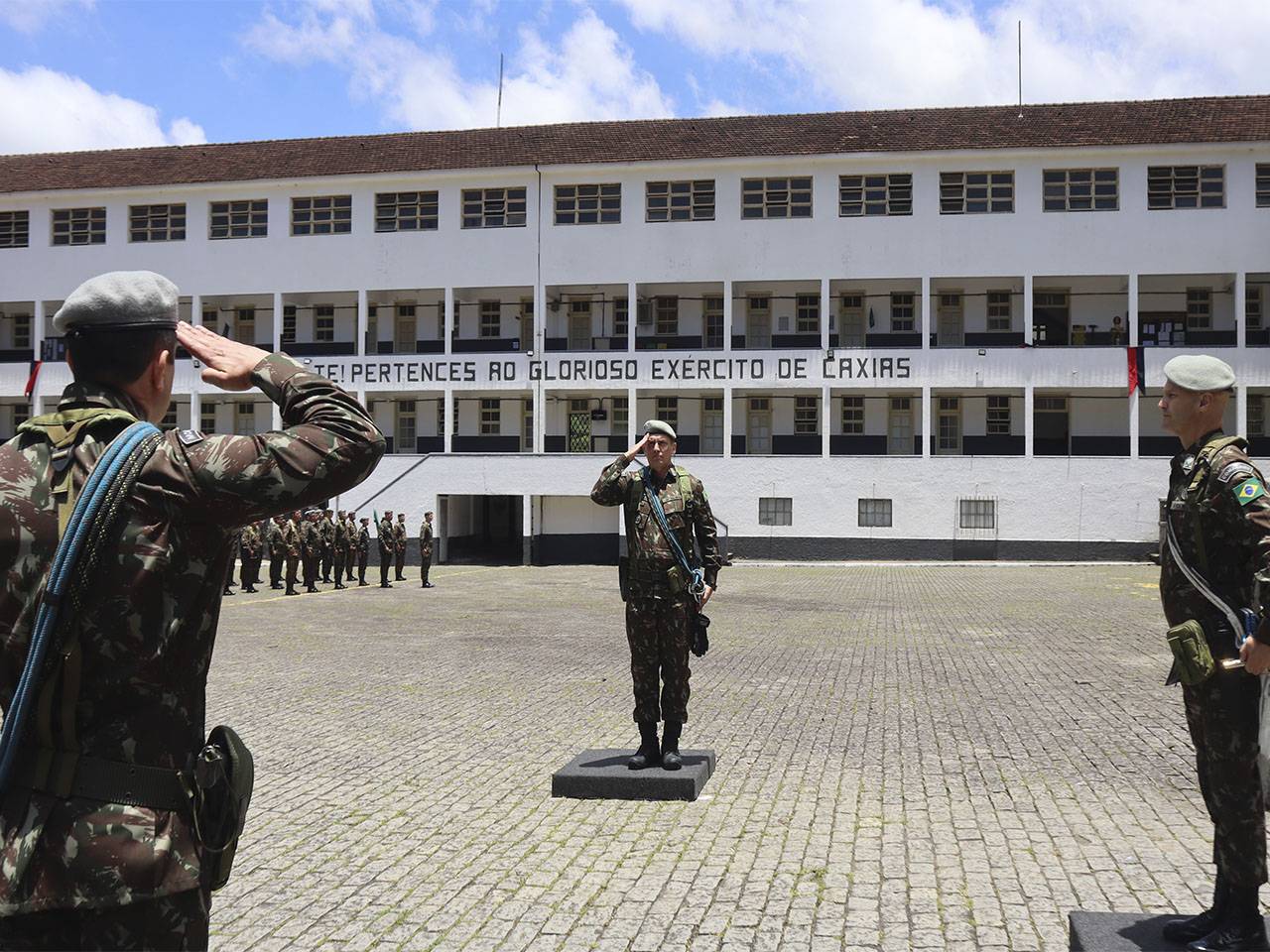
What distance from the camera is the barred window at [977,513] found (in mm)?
39938

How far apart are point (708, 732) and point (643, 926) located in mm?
4282

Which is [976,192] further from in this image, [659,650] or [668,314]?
[659,650]

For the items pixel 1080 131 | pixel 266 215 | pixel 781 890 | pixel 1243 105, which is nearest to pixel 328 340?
pixel 266 215

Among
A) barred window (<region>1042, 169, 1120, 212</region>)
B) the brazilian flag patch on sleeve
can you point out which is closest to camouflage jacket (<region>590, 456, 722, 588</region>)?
the brazilian flag patch on sleeve

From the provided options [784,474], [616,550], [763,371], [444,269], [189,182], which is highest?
A: [189,182]

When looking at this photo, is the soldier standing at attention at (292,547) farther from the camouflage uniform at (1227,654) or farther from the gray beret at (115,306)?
the gray beret at (115,306)

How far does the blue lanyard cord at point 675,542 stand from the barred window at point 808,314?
3738cm

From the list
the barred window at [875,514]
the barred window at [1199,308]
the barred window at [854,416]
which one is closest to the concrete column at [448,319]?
the barred window at [854,416]

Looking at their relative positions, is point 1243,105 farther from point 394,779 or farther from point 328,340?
point 394,779

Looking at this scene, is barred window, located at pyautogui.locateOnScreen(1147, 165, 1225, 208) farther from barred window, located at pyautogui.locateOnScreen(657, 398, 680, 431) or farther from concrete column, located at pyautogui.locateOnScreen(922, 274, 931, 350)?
barred window, located at pyautogui.locateOnScreen(657, 398, 680, 431)

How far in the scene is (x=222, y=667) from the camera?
1320 cm

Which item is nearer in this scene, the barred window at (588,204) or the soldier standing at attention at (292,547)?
the soldier standing at attention at (292,547)

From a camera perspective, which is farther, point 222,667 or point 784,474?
point 784,474

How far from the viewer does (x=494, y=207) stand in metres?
43.9
